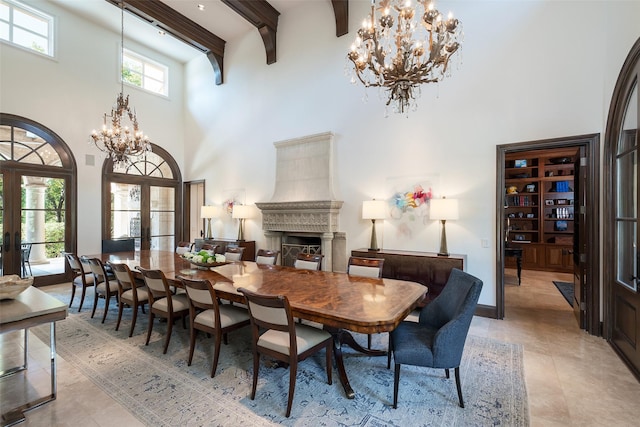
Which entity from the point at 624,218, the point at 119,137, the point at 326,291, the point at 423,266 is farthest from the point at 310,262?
the point at 119,137

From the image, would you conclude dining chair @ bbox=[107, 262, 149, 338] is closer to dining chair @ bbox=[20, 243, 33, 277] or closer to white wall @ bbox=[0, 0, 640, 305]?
white wall @ bbox=[0, 0, 640, 305]

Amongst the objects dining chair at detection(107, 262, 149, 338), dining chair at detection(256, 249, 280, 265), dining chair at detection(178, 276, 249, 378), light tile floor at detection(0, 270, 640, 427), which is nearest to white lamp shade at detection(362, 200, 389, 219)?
dining chair at detection(256, 249, 280, 265)

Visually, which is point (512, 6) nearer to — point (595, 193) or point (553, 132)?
point (553, 132)

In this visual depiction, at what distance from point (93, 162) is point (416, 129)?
633 cm

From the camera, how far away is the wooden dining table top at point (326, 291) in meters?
1.84

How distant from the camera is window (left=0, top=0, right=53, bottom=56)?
5133mm

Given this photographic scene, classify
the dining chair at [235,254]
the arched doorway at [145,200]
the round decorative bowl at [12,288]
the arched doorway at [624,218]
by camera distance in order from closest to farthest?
the round decorative bowl at [12,288] → the arched doorway at [624,218] → the dining chair at [235,254] → the arched doorway at [145,200]

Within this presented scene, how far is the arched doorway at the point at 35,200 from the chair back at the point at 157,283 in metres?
4.11

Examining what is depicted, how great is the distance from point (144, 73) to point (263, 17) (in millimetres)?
3392

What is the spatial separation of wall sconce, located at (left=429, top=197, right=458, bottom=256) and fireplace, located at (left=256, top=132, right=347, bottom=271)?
1623mm

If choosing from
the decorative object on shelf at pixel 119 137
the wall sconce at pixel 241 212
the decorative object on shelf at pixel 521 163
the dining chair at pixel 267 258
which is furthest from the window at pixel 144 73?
the decorative object on shelf at pixel 521 163

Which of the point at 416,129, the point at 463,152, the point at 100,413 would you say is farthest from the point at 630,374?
the point at 100,413

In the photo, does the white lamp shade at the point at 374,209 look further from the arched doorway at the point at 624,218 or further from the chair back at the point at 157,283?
the chair back at the point at 157,283

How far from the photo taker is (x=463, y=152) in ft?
13.6
